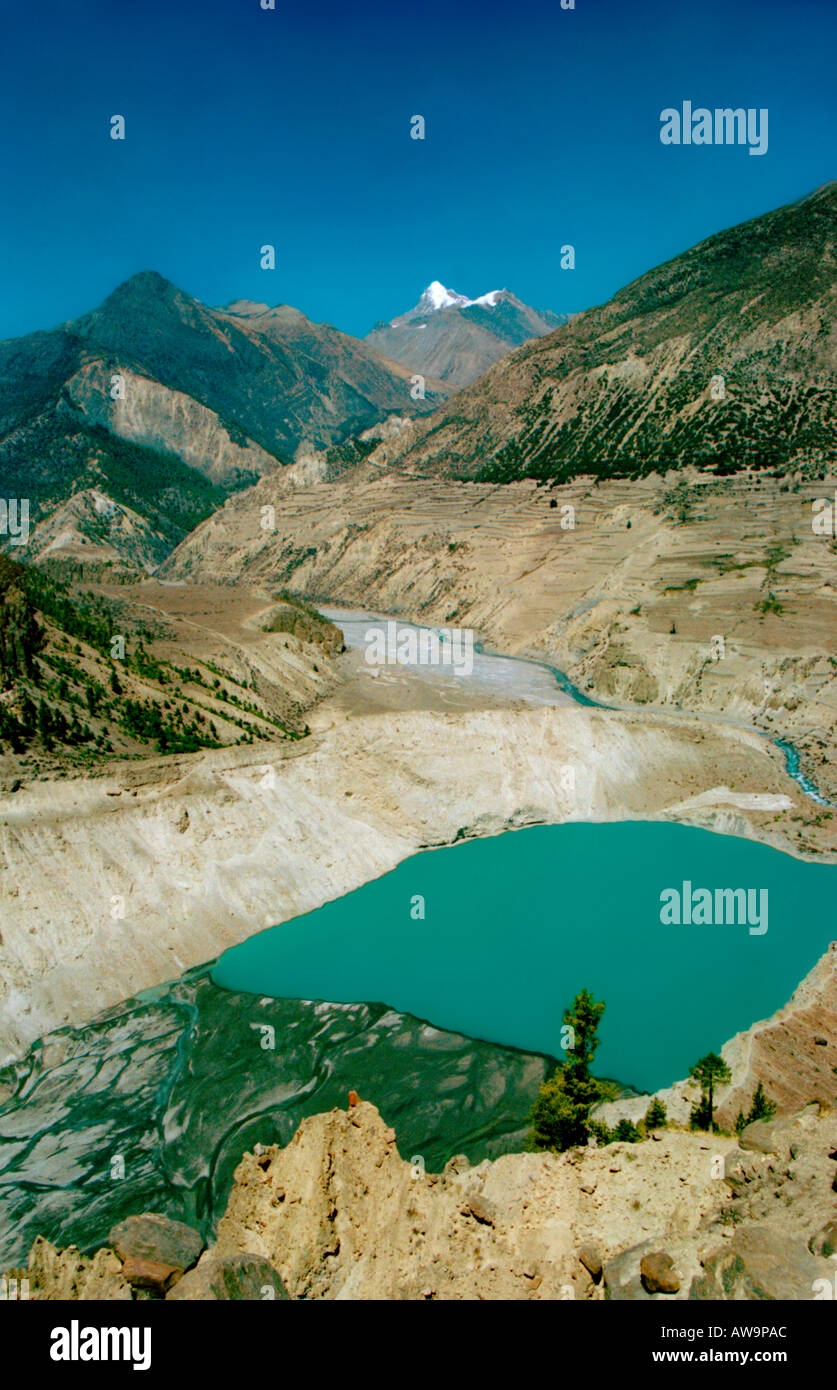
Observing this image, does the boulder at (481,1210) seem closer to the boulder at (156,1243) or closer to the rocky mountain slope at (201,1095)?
the boulder at (156,1243)

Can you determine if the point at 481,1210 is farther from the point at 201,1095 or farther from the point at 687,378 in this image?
the point at 687,378

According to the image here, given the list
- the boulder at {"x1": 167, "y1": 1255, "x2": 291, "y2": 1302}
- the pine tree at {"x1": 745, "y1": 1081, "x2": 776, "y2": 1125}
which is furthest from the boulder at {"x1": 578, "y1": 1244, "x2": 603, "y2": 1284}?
the pine tree at {"x1": 745, "y1": 1081, "x2": 776, "y2": 1125}

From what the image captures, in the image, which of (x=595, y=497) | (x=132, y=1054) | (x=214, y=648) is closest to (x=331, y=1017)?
(x=132, y=1054)

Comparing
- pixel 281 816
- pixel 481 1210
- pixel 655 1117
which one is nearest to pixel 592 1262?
pixel 481 1210

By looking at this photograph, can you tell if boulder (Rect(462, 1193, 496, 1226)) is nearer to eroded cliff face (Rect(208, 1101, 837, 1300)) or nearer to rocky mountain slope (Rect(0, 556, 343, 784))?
eroded cliff face (Rect(208, 1101, 837, 1300))

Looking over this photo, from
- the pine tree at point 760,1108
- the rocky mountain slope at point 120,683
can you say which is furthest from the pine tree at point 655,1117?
the rocky mountain slope at point 120,683

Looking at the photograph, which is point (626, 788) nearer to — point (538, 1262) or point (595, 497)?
point (538, 1262)
